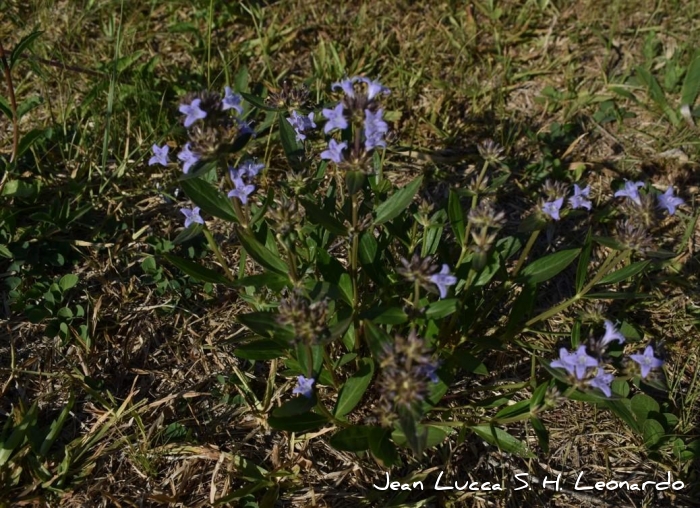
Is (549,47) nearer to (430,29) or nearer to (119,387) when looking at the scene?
(430,29)

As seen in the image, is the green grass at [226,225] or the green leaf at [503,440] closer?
the green leaf at [503,440]

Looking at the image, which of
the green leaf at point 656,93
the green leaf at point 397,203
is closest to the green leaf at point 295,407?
the green leaf at point 397,203

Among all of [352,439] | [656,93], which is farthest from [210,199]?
[656,93]

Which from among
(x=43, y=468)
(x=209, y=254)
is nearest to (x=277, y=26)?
(x=209, y=254)

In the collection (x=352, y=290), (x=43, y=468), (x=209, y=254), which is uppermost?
(x=352, y=290)

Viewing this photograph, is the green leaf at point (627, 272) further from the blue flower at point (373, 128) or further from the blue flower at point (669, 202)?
the blue flower at point (373, 128)

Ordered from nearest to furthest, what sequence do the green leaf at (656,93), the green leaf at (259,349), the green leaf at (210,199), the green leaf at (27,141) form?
the green leaf at (210,199) < the green leaf at (259,349) < the green leaf at (27,141) < the green leaf at (656,93)
